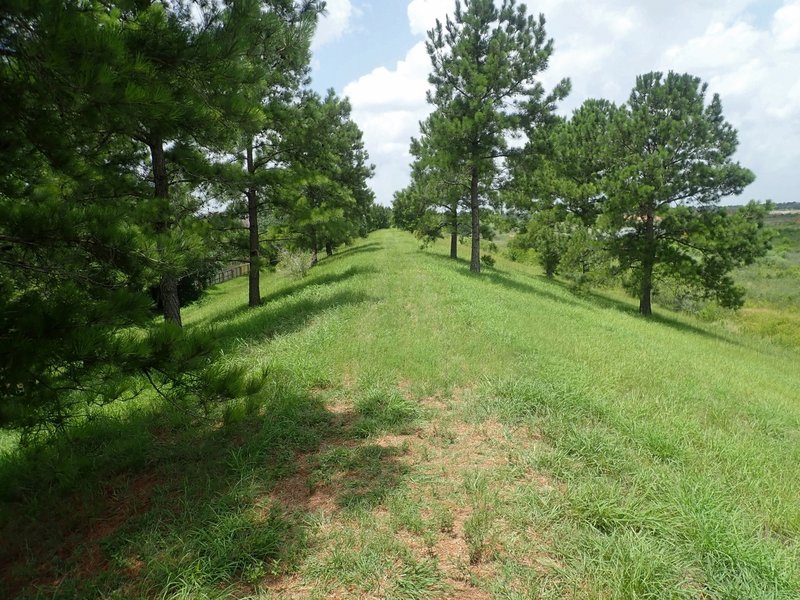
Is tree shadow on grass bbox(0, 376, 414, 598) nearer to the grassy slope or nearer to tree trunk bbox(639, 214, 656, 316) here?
tree trunk bbox(639, 214, 656, 316)

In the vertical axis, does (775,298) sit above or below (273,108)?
below

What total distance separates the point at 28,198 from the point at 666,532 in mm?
6167

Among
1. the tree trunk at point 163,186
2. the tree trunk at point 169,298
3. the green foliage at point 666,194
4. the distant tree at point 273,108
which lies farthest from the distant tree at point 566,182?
the tree trunk at point 169,298

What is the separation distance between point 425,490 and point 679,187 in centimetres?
1686

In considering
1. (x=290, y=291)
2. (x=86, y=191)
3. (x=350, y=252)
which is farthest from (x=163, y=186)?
(x=350, y=252)

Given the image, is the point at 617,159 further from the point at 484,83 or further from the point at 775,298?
the point at 775,298

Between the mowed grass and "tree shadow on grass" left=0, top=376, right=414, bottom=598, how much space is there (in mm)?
19

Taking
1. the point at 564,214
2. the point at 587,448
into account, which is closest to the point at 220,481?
the point at 587,448

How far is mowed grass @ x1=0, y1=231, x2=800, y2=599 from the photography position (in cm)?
275

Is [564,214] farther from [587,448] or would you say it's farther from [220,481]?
[220,481]

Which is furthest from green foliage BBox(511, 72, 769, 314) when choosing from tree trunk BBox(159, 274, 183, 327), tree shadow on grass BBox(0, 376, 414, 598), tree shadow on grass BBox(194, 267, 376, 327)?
tree shadow on grass BBox(0, 376, 414, 598)

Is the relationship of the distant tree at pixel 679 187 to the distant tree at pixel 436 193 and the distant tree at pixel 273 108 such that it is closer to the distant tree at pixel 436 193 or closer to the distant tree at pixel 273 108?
the distant tree at pixel 436 193

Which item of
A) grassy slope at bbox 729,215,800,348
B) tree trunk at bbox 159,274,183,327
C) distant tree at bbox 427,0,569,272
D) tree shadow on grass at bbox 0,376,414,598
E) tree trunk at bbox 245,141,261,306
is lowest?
grassy slope at bbox 729,215,800,348

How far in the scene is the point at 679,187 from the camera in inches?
614
